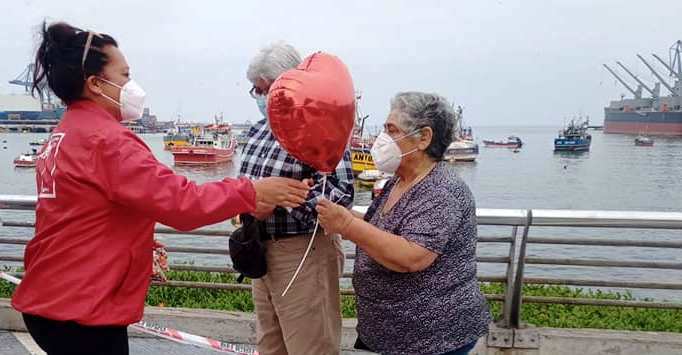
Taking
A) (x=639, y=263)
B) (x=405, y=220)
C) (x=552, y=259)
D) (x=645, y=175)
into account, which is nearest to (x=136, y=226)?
(x=405, y=220)

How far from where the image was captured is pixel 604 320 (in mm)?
4094

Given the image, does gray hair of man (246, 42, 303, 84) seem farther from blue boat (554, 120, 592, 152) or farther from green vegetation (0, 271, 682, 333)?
blue boat (554, 120, 592, 152)

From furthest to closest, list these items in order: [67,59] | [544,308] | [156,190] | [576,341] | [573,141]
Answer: [573,141] → [544,308] → [576,341] → [67,59] → [156,190]

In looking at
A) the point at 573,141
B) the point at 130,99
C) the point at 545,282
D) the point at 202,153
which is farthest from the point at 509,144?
the point at 130,99

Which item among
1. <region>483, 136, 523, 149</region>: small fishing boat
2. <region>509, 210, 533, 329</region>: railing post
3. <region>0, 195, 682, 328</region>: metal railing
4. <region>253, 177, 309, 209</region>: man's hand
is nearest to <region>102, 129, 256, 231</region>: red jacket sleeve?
<region>253, 177, 309, 209</region>: man's hand

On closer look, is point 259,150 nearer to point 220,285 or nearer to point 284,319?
point 284,319

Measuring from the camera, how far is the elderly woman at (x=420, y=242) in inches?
85.2

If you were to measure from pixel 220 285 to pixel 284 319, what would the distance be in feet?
5.65

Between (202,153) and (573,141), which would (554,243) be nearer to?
(202,153)

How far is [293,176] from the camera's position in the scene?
2484 mm

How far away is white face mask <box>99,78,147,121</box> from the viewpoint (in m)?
2.06

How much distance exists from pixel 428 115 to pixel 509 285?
173 cm

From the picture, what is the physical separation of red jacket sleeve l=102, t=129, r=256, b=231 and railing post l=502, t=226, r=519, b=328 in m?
2.09

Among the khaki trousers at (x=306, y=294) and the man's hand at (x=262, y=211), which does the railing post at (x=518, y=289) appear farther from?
the man's hand at (x=262, y=211)
